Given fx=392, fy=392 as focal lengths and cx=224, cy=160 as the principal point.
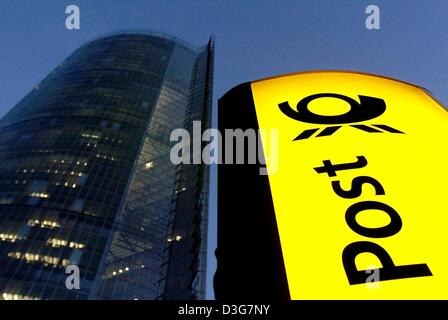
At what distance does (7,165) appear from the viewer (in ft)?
188

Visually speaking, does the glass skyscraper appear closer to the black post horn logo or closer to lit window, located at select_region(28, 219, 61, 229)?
lit window, located at select_region(28, 219, 61, 229)

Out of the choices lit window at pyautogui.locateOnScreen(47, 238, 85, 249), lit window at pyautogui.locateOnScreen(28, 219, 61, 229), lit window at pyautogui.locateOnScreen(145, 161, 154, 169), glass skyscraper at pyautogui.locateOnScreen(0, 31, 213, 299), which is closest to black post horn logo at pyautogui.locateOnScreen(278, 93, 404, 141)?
glass skyscraper at pyautogui.locateOnScreen(0, 31, 213, 299)

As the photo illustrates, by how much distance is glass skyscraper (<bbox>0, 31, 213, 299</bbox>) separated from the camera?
4119 cm

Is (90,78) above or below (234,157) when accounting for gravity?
above

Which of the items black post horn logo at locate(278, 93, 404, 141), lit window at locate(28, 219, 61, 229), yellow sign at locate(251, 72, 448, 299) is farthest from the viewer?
lit window at locate(28, 219, 61, 229)

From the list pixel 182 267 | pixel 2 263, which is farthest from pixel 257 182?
pixel 2 263

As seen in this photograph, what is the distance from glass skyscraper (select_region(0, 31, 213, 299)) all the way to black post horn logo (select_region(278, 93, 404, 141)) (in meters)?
32.4

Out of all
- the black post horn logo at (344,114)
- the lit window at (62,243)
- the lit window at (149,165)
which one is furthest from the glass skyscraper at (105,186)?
the black post horn logo at (344,114)

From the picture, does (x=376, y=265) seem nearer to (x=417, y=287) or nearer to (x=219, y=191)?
(x=417, y=287)

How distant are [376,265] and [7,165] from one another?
63785mm

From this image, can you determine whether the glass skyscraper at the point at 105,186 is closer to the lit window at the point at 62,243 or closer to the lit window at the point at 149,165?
the lit window at the point at 62,243

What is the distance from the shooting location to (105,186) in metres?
56.0

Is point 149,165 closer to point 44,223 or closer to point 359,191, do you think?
point 44,223

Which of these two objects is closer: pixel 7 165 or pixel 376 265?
pixel 376 265
